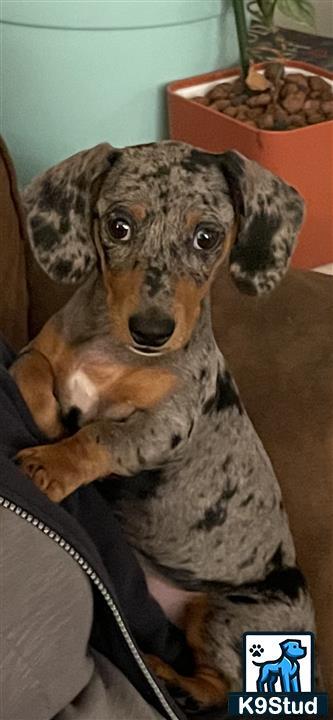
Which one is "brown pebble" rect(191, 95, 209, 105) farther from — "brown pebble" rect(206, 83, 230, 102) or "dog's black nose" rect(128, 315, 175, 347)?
"dog's black nose" rect(128, 315, 175, 347)

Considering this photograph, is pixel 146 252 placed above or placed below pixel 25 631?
above

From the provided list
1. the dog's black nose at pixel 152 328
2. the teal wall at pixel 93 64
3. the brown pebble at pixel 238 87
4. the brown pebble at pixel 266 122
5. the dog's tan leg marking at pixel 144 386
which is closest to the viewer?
the dog's black nose at pixel 152 328

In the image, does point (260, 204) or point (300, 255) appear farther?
point (300, 255)

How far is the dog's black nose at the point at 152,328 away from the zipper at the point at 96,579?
0.69 ft

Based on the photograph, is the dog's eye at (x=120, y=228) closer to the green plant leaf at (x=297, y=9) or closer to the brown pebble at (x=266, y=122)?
the brown pebble at (x=266, y=122)

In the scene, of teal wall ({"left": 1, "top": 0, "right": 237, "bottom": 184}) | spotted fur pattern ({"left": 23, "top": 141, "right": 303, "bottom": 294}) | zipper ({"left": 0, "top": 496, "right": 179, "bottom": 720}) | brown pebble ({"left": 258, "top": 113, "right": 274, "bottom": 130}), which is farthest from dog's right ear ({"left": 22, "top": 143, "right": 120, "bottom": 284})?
brown pebble ({"left": 258, "top": 113, "right": 274, "bottom": 130})

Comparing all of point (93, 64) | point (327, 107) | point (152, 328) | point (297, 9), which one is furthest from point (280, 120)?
point (152, 328)

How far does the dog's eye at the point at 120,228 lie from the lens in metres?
0.99

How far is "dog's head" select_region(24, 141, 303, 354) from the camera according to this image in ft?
3.23

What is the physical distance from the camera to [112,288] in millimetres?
1025

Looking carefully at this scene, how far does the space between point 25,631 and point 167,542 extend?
35 centimetres

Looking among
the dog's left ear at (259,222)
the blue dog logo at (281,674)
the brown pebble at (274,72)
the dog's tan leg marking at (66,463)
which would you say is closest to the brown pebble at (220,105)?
the brown pebble at (274,72)

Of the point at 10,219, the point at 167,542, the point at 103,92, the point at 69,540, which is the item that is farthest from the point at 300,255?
the point at 69,540

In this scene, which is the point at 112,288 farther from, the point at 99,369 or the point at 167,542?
the point at 167,542
